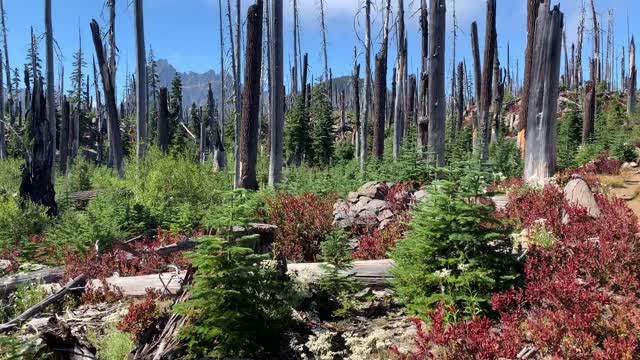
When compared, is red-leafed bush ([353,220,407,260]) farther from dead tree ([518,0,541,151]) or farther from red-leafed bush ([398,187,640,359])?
dead tree ([518,0,541,151])

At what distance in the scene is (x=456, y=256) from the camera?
4.80 m

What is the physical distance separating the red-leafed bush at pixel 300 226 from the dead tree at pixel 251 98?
17.4 ft

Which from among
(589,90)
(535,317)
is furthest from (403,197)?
(589,90)

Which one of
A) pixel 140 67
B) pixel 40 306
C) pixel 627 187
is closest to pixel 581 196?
pixel 627 187

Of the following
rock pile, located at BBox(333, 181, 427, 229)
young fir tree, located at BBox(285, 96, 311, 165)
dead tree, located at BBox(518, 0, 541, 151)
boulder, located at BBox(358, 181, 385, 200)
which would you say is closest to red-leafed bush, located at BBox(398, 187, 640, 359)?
rock pile, located at BBox(333, 181, 427, 229)

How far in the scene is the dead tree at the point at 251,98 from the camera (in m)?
14.0

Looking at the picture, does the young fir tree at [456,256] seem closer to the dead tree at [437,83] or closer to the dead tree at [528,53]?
the dead tree at [437,83]

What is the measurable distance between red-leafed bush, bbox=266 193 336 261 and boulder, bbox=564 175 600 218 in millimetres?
3813

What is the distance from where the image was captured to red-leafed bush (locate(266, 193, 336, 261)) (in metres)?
7.73

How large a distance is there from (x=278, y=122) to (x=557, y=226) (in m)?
9.87

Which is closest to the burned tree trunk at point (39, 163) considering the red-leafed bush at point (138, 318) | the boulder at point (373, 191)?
the boulder at point (373, 191)

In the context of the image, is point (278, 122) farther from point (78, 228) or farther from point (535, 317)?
point (535, 317)

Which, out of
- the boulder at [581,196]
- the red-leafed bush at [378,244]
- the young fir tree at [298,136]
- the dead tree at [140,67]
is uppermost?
the dead tree at [140,67]

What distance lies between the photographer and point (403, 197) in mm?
9070
